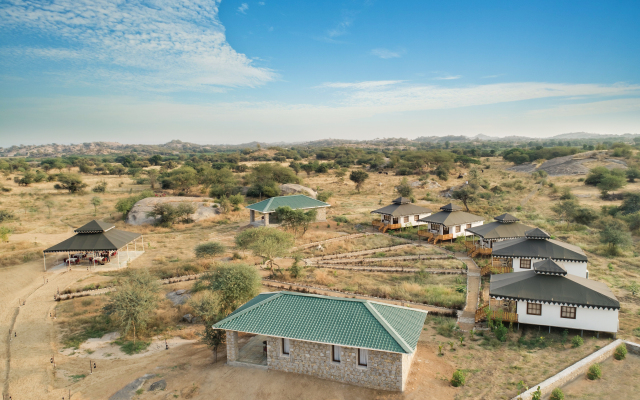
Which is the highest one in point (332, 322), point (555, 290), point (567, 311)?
point (332, 322)

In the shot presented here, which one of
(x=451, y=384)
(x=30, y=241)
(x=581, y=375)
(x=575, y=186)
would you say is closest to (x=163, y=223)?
(x=30, y=241)

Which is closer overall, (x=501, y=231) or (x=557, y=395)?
(x=557, y=395)

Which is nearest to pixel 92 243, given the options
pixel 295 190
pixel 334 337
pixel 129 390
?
pixel 129 390

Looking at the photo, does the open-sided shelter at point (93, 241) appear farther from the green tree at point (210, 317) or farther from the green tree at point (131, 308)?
the green tree at point (210, 317)

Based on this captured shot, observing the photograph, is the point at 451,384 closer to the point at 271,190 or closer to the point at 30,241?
the point at 30,241

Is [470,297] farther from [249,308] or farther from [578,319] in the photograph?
[249,308]

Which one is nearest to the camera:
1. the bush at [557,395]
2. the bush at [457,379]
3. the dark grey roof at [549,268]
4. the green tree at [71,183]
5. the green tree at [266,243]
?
the bush at [557,395]

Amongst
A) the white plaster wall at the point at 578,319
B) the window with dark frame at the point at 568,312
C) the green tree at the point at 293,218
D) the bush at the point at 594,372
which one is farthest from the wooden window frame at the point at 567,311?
the green tree at the point at 293,218
